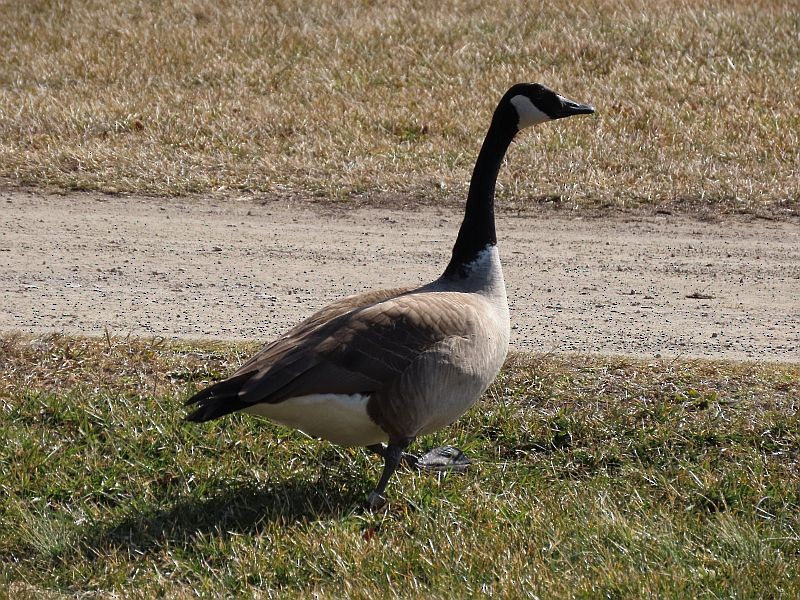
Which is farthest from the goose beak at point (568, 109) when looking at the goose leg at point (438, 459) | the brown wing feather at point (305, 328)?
the goose leg at point (438, 459)

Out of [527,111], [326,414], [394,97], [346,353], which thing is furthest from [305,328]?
[394,97]

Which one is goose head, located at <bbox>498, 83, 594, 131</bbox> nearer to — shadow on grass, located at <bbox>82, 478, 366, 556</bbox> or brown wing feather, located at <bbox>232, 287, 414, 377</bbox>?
brown wing feather, located at <bbox>232, 287, 414, 377</bbox>

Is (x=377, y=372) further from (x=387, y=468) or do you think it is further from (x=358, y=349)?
(x=387, y=468)

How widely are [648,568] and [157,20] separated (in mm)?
10563

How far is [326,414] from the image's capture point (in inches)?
174

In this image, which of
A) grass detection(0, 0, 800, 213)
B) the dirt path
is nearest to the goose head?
the dirt path

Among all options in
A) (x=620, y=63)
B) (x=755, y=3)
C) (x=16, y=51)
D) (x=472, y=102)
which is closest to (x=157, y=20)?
(x=16, y=51)

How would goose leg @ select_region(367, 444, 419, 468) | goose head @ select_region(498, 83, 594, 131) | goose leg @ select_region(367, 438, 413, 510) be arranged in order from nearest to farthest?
goose leg @ select_region(367, 438, 413, 510) → goose leg @ select_region(367, 444, 419, 468) → goose head @ select_region(498, 83, 594, 131)

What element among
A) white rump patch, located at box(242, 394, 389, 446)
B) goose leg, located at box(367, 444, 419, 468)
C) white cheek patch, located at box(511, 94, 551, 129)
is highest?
white cheek patch, located at box(511, 94, 551, 129)

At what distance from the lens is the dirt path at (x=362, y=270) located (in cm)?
655

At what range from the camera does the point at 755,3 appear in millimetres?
13312

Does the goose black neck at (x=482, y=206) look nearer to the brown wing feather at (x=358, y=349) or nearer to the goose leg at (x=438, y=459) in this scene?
the brown wing feather at (x=358, y=349)

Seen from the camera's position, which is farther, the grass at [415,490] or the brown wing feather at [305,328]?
the brown wing feather at [305,328]

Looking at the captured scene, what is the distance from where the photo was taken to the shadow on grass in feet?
14.6
